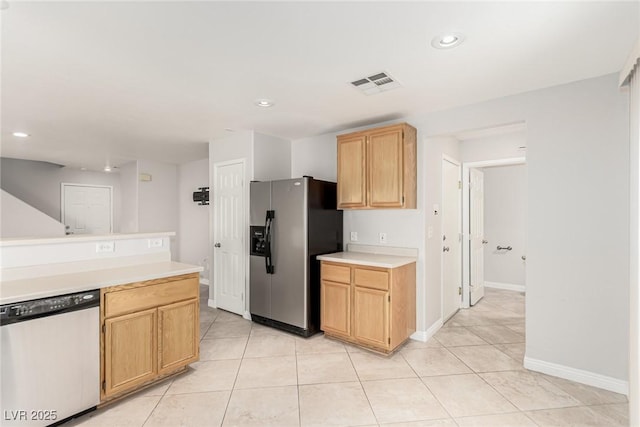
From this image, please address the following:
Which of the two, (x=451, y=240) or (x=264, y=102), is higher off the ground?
(x=264, y=102)

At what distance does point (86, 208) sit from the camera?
270 inches

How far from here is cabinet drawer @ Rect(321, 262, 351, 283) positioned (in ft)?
10.6

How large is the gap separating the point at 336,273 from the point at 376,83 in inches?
75.8

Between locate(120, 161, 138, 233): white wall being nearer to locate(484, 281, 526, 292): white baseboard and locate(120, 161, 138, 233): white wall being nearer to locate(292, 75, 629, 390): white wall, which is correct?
locate(292, 75, 629, 390): white wall

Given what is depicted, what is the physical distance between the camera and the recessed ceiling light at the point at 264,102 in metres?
2.94

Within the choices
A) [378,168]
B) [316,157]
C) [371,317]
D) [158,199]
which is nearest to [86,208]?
[158,199]

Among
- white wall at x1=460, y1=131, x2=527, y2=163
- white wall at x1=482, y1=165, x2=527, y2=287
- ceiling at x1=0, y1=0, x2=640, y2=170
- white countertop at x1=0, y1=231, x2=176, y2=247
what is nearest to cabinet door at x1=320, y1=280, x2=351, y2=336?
white countertop at x1=0, y1=231, x2=176, y2=247

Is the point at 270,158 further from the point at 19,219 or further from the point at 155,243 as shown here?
the point at 19,219

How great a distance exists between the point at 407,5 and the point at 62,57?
2299mm

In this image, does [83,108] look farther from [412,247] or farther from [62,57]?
[412,247]

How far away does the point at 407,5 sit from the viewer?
1.58 m

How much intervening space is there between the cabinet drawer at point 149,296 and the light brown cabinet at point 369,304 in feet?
4.67

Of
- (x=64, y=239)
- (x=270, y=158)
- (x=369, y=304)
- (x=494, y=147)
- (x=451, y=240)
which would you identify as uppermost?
(x=494, y=147)

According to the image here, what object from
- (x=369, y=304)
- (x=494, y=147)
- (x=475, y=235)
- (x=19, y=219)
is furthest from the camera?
(x=19, y=219)
